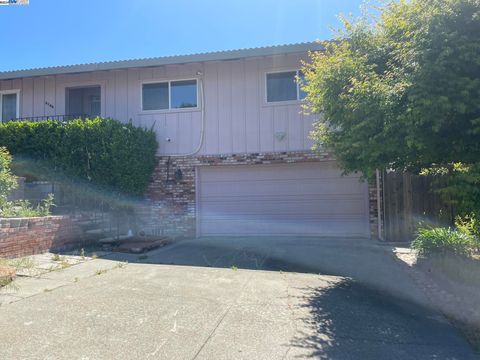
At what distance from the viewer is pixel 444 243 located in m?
7.12

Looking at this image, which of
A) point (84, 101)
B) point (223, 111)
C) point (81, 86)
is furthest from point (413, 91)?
point (84, 101)

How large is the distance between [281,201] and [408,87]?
6723mm

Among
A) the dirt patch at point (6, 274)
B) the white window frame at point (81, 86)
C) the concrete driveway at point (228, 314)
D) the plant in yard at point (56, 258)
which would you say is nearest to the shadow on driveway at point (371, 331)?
the concrete driveway at point (228, 314)

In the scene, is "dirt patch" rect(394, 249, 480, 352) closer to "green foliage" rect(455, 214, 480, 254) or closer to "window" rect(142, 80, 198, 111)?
"green foliage" rect(455, 214, 480, 254)

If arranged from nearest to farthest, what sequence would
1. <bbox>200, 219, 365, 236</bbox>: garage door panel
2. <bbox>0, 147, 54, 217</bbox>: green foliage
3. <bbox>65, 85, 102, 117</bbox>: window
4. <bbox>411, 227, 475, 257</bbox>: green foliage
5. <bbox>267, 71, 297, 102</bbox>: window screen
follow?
<bbox>411, 227, 475, 257</bbox>: green foliage < <bbox>0, 147, 54, 217</bbox>: green foliage < <bbox>200, 219, 365, 236</bbox>: garage door panel < <bbox>267, 71, 297, 102</bbox>: window screen < <bbox>65, 85, 102, 117</bbox>: window

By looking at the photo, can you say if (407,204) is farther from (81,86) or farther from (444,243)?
(81,86)

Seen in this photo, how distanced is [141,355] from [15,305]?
7.72 feet

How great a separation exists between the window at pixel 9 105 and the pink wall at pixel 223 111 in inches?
123

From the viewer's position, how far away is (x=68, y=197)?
10.7 meters

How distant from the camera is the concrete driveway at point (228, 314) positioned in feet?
12.7

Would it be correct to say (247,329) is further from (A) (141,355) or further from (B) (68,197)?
(B) (68,197)

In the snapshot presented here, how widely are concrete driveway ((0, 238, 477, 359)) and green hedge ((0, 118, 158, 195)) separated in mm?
3508

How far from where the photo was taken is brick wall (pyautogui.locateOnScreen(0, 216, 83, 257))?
24.9ft

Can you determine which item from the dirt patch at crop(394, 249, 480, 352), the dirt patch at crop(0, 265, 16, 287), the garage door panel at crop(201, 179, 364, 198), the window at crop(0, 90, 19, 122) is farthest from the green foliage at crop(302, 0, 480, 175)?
the window at crop(0, 90, 19, 122)
